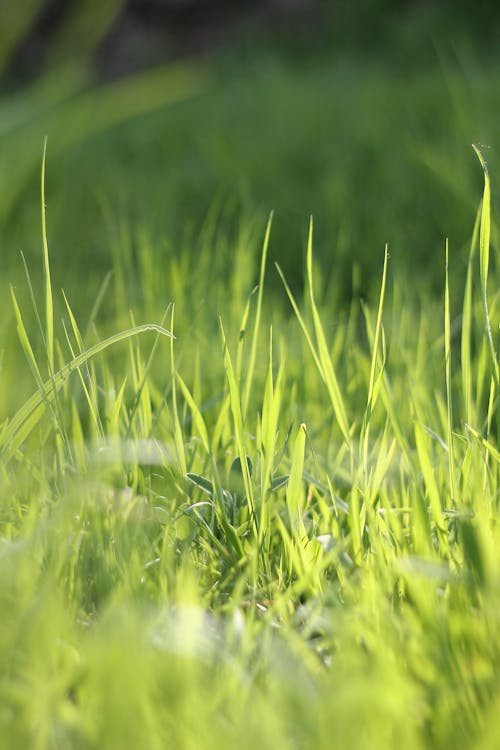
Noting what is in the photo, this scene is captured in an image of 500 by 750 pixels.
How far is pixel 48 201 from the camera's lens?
2539 mm

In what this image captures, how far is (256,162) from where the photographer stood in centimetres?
240

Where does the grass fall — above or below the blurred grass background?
above

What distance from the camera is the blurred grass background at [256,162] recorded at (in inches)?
68.2

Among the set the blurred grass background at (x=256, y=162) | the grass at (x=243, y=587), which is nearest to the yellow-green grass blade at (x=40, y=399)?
the grass at (x=243, y=587)

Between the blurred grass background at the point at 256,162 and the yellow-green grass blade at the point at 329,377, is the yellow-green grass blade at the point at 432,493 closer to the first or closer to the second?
the yellow-green grass blade at the point at 329,377

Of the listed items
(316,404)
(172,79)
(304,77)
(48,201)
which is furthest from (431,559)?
(172,79)

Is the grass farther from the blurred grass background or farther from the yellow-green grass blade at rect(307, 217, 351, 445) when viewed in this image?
the blurred grass background

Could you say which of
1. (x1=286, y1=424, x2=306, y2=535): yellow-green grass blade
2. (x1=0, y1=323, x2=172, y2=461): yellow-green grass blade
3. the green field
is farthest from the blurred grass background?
(x1=286, y1=424, x2=306, y2=535): yellow-green grass blade

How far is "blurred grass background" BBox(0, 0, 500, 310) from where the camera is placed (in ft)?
5.68

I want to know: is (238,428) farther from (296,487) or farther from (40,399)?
(40,399)

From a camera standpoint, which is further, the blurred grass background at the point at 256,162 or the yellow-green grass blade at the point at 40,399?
the blurred grass background at the point at 256,162

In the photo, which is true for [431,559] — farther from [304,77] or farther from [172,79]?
[172,79]

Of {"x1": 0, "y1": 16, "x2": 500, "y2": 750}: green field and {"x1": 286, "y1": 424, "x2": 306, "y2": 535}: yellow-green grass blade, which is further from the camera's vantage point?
{"x1": 286, "y1": 424, "x2": 306, "y2": 535}: yellow-green grass blade

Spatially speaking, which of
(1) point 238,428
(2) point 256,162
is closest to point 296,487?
(1) point 238,428
